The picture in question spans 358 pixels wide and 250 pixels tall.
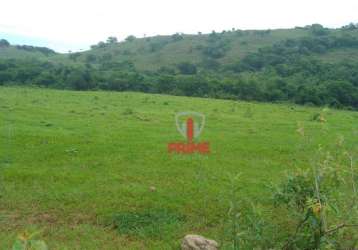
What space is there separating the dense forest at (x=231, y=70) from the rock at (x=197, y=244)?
38.3 metres

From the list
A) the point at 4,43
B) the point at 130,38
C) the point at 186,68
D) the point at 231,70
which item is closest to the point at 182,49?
the point at 231,70

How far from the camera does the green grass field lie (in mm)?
7164

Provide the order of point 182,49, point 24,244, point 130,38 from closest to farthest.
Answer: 1. point 24,244
2. point 182,49
3. point 130,38

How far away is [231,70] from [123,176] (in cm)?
6471

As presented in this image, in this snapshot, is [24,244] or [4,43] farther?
[4,43]

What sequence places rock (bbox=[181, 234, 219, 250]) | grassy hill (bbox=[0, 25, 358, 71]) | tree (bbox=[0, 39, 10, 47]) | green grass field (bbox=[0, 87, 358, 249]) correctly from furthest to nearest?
tree (bbox=[0, 39, 10, 47]), grassy hill (bbox=[0, 25, 358, 71]), green grass field (bbox=[0, 87, 358, 249]), rock (bbox=[181, 234, 219, 250])

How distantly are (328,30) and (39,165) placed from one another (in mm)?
88821

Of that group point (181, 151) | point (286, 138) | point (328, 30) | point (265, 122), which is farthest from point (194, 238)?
point (328, 30)

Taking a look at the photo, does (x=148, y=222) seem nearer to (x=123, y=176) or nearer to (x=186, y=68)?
(x=123, y=176)

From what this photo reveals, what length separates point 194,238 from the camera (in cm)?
616

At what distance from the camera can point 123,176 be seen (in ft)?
32.5

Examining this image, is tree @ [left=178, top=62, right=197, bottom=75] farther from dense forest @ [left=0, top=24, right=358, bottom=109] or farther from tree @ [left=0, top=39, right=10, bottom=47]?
tree @ [left=0, top=39, right=10, bottom=47]

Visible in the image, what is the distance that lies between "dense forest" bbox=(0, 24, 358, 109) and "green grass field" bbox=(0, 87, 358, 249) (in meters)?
28.0

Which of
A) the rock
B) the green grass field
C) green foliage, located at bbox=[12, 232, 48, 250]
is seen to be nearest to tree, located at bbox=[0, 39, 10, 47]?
the green grass field
